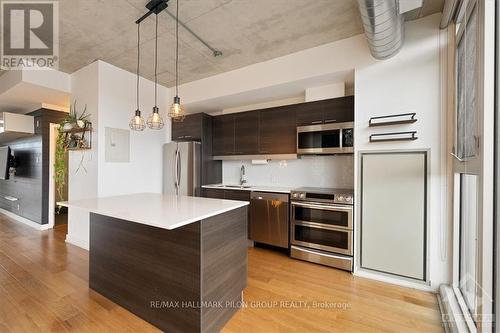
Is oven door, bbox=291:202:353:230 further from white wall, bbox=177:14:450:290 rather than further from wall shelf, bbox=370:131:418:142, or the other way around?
wall shelf, bbox=370:131:418:142

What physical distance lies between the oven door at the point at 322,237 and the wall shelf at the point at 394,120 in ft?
4.34

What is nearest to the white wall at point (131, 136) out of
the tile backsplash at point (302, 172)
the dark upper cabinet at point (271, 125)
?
the dark upper cabinet at point (271, 125)

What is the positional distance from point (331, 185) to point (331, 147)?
69 cm

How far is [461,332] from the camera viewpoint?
5.01ft

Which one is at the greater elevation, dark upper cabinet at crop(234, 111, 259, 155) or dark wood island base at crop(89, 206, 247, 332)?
dark upper cabinet at crop(234, 111, 259, 155)

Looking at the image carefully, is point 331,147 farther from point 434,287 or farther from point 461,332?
point 461,332

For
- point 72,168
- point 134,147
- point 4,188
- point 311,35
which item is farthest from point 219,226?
point 4,188

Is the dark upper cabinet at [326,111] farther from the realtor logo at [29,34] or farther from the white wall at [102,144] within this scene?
the realtor logo at [29,34]

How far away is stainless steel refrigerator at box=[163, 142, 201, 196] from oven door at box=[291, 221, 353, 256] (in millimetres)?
1917

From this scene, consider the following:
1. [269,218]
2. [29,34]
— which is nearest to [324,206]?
[269,218]

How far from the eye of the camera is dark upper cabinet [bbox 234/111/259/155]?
3.74m

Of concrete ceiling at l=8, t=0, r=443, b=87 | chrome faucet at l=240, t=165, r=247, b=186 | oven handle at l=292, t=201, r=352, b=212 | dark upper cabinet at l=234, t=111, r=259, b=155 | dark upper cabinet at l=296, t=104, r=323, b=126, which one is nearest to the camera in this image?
concrete ceiling at l=8, t=0, r=443, b=87

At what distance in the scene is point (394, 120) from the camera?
2389 mm

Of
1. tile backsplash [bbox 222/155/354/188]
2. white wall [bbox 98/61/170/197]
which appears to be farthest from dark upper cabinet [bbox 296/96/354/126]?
white wall [bbox 98/61/170/197]
